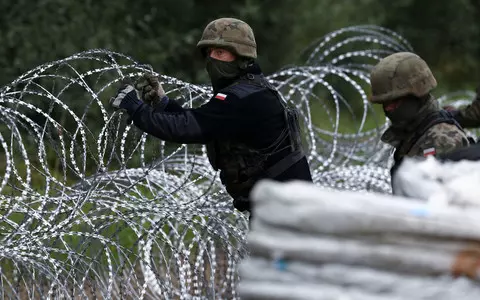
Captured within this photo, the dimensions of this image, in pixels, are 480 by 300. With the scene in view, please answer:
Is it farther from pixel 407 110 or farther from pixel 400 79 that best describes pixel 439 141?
pixel 400 79

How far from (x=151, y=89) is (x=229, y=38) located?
0.58 m

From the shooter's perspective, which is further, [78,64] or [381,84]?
[78,64]

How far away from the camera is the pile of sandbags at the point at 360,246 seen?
336 cm

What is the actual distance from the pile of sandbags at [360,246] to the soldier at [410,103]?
1.87 m

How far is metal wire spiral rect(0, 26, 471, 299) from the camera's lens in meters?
5.93

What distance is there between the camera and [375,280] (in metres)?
3.46

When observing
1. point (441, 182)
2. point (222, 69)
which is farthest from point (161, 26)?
point (441, 182)

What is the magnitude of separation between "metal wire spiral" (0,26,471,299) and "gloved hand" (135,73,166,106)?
0.36ft

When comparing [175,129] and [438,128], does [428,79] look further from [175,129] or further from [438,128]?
[175,129]

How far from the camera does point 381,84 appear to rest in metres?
5.45

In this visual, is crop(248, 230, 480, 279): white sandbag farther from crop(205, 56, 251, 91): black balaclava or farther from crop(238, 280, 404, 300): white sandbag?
crop(205, 56, 251, 91): black balaclava

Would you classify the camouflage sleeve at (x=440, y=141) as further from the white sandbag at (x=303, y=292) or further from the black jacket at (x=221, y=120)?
the white sandbag at (x=303, y=292)

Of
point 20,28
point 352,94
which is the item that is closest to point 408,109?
point 20,28

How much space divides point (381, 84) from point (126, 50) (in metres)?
9.64
